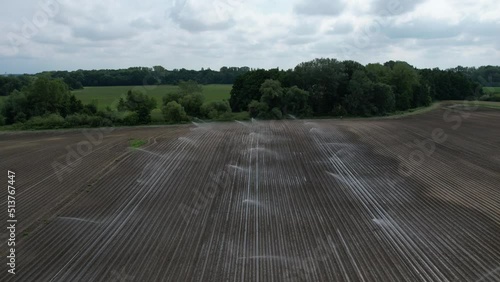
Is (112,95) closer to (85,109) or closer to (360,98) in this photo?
(85,109)

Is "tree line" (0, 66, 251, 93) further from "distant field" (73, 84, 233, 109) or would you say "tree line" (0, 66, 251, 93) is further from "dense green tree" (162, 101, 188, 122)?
"dense green tree" (162, 101, 188, 122)

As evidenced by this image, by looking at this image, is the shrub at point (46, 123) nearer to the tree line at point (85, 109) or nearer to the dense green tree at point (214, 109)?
the tree line at point (85, 109)

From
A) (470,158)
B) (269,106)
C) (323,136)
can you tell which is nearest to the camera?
(470,158)

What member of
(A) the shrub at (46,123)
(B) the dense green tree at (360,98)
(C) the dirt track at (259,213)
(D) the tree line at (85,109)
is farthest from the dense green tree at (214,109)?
(C) the dirt track at (259,213)

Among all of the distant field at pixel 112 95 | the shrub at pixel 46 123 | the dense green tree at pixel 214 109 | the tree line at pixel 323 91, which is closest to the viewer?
the shrub at pixel 46 123

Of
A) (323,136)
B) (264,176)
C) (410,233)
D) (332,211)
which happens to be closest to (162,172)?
(264,176)

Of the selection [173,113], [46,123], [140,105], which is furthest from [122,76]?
[46,123]

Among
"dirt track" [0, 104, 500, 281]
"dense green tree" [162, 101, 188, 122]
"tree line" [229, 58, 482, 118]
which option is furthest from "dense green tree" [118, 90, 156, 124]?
"dirt track" [0, 104, 500, 281]

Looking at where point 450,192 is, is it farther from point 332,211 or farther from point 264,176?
point 264,176

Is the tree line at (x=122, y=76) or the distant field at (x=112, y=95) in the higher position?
the tree line at (x=122, y=76)
